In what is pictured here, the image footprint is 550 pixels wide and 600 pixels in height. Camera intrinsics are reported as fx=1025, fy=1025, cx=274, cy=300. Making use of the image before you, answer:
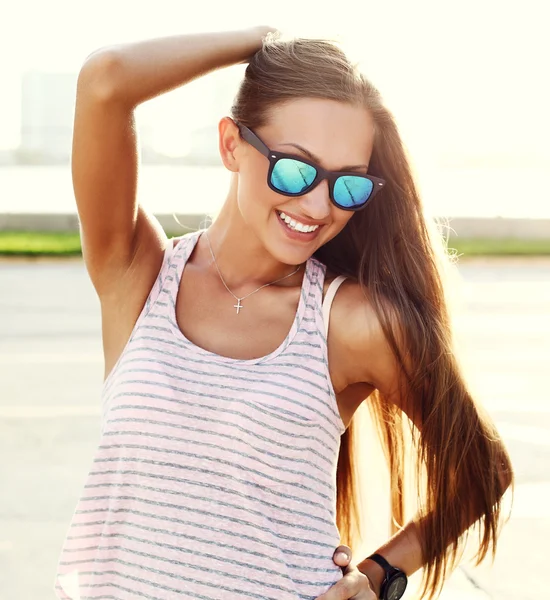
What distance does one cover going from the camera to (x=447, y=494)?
244cm

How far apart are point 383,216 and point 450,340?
372 mm

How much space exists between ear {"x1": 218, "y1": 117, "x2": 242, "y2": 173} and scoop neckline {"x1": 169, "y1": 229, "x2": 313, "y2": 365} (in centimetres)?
22

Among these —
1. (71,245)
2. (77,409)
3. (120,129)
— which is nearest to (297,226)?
(120,129)

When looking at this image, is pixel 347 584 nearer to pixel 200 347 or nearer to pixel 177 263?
pixel 200 347

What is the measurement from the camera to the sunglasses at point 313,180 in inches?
88.6

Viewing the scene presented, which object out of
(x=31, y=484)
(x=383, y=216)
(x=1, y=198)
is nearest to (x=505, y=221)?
(x=1, y=198)

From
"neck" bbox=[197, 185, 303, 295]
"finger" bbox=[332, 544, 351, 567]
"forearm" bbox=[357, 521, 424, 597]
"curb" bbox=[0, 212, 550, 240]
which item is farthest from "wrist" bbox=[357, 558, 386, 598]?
"curb" bbox=[0, 212, 550, 240]

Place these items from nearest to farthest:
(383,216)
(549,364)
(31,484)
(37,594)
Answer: (383,216) < (37,594) < (31,484) < (549,364)

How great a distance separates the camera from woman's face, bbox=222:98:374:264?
2.28 m

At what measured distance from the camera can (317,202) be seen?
228cm

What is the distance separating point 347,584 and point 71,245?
10916mm

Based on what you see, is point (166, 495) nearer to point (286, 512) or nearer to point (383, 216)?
point (286, 512)

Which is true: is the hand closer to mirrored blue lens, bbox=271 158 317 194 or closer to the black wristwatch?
the black wristwatch

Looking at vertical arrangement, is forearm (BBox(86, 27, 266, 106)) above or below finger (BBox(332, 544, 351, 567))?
above
